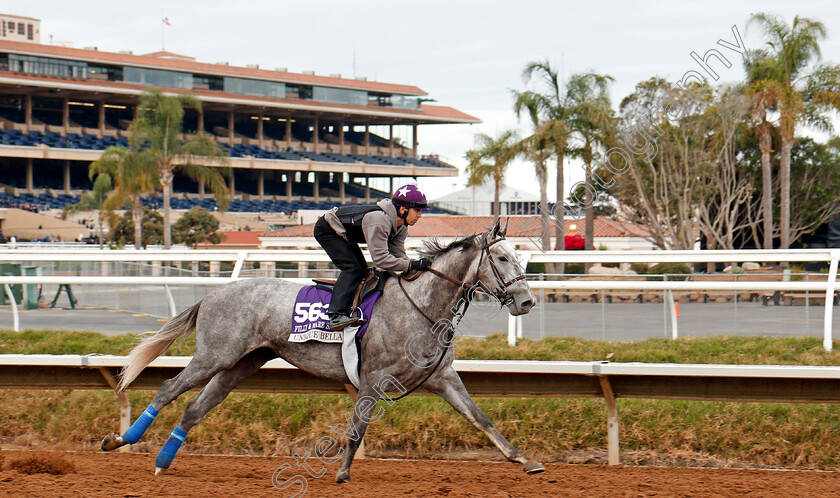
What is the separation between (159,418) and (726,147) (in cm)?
2460

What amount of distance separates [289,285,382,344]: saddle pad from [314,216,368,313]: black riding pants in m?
0.11

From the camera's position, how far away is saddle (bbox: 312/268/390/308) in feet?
16.6

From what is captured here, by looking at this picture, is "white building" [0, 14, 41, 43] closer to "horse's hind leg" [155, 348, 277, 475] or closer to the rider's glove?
"horse's hind leg" [155, 348, 277, 475]

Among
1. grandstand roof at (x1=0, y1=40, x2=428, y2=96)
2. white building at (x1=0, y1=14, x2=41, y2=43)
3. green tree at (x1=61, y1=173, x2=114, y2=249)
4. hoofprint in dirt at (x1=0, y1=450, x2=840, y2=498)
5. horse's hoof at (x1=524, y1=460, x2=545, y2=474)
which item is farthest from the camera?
white building at (x1=0, y1=14, x2=41, y2=43)

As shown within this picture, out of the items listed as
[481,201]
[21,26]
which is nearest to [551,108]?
[481,201]

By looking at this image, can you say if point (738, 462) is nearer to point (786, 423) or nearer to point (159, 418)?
point (786, 423)

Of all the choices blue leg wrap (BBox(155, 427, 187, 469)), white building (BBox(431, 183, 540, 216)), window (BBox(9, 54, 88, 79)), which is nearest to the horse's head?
blue leg wrap (BBox(155, 427, 187, 469))

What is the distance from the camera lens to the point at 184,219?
127 feet

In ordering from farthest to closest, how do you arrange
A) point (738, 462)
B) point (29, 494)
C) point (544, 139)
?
point (544, 139) → point (738, 462) → point (29, 494)

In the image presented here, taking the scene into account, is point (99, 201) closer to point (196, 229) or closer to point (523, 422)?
point (196, 229)

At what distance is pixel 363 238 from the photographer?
521cm

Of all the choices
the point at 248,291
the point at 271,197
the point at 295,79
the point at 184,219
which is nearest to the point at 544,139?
the point at 184,219

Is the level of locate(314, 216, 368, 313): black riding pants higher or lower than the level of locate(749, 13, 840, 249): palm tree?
lower

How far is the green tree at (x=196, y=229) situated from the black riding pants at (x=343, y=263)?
33667 mm
